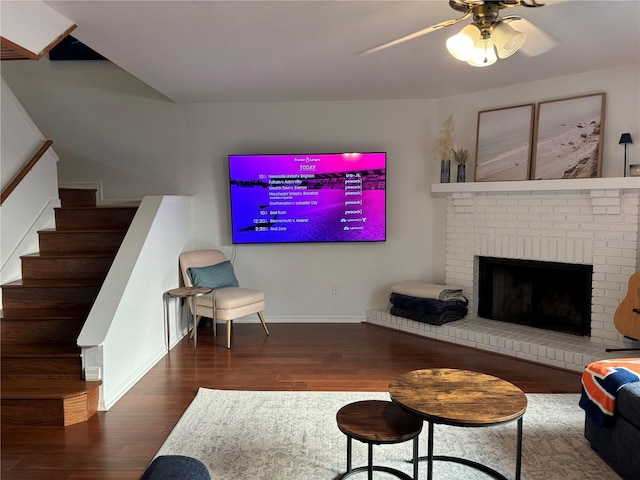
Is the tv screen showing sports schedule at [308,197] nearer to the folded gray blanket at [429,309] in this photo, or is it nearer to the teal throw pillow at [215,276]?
the teal throw pillow at [215,276]

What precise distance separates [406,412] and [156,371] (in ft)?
7.82

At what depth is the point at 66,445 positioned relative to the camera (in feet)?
8.79

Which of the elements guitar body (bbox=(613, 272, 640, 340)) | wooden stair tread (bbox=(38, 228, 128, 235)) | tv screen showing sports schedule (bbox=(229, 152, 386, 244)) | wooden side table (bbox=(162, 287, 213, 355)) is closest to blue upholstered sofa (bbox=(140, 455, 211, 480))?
wooden side table (bbox=(162, 287, 213, 355))

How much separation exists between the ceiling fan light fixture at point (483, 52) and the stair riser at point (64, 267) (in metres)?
3.24

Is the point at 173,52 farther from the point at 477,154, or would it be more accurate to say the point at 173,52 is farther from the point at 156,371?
the point at 477,154

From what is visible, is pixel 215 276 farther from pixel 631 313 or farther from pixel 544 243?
pixel 631 313

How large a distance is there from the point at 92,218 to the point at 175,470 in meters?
3.67

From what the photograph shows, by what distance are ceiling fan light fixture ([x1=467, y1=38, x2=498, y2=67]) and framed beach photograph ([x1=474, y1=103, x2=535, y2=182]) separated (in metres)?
2.34

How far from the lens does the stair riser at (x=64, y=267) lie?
12.9ft

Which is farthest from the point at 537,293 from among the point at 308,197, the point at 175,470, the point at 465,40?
the point at 175,470

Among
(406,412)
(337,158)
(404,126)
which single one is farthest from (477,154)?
(406,412)

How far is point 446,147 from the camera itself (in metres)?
4.86

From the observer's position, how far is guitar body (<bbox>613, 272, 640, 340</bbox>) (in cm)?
348

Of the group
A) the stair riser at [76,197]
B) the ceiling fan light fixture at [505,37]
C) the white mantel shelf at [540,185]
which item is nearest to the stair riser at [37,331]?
the stair riser at [76,197]
